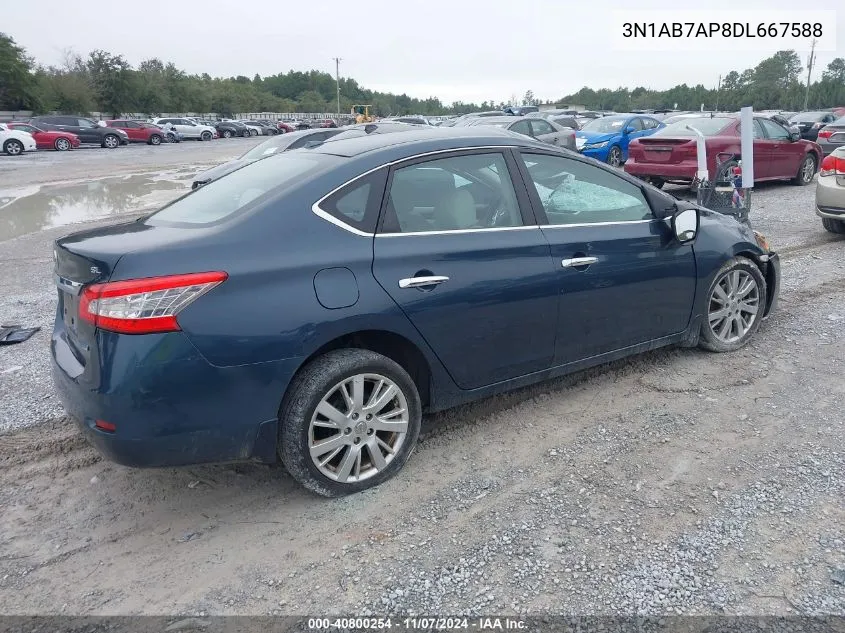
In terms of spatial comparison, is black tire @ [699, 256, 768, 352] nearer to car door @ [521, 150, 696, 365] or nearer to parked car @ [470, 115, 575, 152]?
car door @ [521, 150, 696, 365]

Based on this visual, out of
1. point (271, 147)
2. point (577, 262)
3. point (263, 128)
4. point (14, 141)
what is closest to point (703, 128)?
point (271, 147)

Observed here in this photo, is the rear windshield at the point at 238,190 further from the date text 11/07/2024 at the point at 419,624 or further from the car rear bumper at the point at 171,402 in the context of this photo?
the date text 11/07/2024 at the point at 419,624

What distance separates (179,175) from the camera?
66.9 feet

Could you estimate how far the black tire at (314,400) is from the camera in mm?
2971

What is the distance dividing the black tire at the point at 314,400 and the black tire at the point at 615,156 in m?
15.1

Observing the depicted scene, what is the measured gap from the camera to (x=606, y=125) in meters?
17.8

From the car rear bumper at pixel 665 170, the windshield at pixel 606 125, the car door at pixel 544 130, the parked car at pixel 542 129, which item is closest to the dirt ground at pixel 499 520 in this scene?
the car rear bumper at pixel 665 170

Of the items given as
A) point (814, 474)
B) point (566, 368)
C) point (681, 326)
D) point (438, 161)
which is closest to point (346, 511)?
point (566, 368)

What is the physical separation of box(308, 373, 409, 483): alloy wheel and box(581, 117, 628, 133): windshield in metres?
15.7

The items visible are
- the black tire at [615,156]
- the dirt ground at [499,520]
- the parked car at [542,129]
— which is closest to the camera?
the dirt ground at [499,520]

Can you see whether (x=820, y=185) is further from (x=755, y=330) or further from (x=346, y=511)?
(x=346, y=511)

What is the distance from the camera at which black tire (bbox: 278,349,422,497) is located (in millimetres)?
2971

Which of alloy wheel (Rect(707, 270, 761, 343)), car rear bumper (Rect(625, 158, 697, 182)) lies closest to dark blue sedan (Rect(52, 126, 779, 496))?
alloy wheel (Rect(707, 270, 761, 343))

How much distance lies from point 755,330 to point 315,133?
1007 cm
